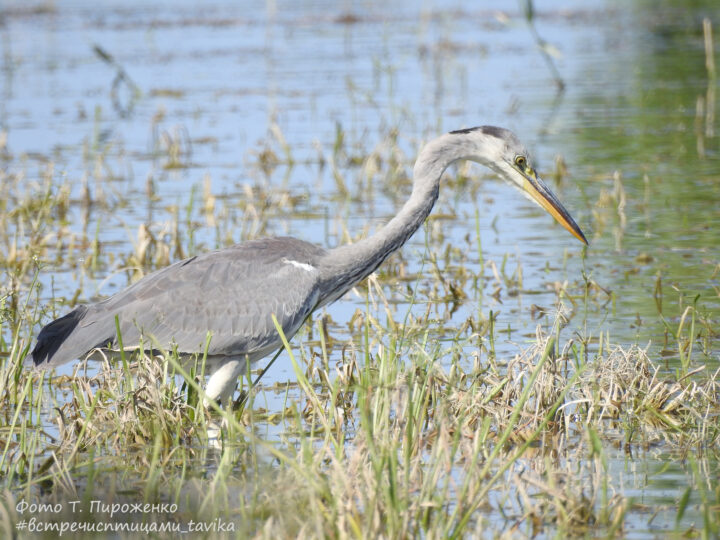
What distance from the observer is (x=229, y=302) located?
598 centimetres

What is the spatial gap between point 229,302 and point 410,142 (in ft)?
21.2

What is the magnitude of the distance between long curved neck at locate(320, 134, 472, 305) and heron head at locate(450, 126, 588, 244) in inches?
2.8

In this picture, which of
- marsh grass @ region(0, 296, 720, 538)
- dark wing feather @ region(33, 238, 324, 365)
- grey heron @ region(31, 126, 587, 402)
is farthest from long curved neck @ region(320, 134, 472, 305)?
marsh grass @ region(0, 296, 720, 538)

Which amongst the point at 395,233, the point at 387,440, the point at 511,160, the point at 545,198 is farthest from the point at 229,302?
the point at 387,440

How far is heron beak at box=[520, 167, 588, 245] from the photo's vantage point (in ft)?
21.3

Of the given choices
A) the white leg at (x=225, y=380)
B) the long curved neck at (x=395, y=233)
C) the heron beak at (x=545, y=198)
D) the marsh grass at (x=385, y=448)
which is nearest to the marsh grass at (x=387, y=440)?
the marsh grass at (x=385, y=448)

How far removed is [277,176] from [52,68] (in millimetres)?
9808

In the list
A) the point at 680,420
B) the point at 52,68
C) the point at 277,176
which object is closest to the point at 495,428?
the point at 680,420

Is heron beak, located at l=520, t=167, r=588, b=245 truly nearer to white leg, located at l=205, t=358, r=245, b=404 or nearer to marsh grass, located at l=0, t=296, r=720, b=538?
marsh grass, located at l=0, t=296, r=720, b=538

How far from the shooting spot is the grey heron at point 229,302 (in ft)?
19.2

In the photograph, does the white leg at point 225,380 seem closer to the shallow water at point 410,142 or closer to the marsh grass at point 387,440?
the marsh grass at point 387,440

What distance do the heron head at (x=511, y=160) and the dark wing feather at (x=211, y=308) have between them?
1.07 m

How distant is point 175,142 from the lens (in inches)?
496

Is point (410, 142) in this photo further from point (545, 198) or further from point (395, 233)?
point (395, 233)
